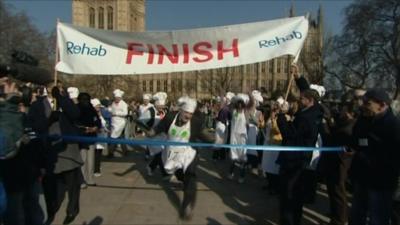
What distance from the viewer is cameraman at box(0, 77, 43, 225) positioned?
4086mm

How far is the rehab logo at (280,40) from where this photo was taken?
26.2 ft

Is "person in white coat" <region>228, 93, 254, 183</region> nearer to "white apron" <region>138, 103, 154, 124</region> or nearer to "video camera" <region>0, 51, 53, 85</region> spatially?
"white apron" <region>138, 103, 154, 124</region>

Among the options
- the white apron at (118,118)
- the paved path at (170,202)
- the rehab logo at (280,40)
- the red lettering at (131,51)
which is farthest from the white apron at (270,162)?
the white apron at (118,118)

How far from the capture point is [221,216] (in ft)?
22.7

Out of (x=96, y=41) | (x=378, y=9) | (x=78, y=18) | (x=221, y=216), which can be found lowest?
(x=221, y=216)

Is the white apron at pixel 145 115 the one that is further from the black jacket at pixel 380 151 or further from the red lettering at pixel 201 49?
the black jacket at pixel 380 151

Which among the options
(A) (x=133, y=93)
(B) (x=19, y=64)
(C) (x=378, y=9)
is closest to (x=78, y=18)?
(A) (x=133, y=93)

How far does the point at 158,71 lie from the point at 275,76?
82787 mm

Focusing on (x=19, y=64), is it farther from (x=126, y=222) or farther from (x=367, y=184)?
(x=367, y=184)

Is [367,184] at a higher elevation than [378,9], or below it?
below

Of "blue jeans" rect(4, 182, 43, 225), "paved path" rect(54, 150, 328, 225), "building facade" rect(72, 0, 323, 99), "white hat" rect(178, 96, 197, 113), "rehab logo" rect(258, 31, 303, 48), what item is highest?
"building facade" rect(72, 0, 323, 99)

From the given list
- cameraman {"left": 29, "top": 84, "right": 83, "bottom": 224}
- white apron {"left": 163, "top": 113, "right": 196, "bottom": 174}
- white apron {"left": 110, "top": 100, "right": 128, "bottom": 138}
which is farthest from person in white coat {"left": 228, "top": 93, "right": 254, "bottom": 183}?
cameraman {"left": 29, "top": 84, "right": 83, "bottom": 224}

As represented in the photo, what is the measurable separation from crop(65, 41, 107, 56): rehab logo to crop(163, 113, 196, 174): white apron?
216 cm

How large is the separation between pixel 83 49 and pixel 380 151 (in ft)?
17.3
